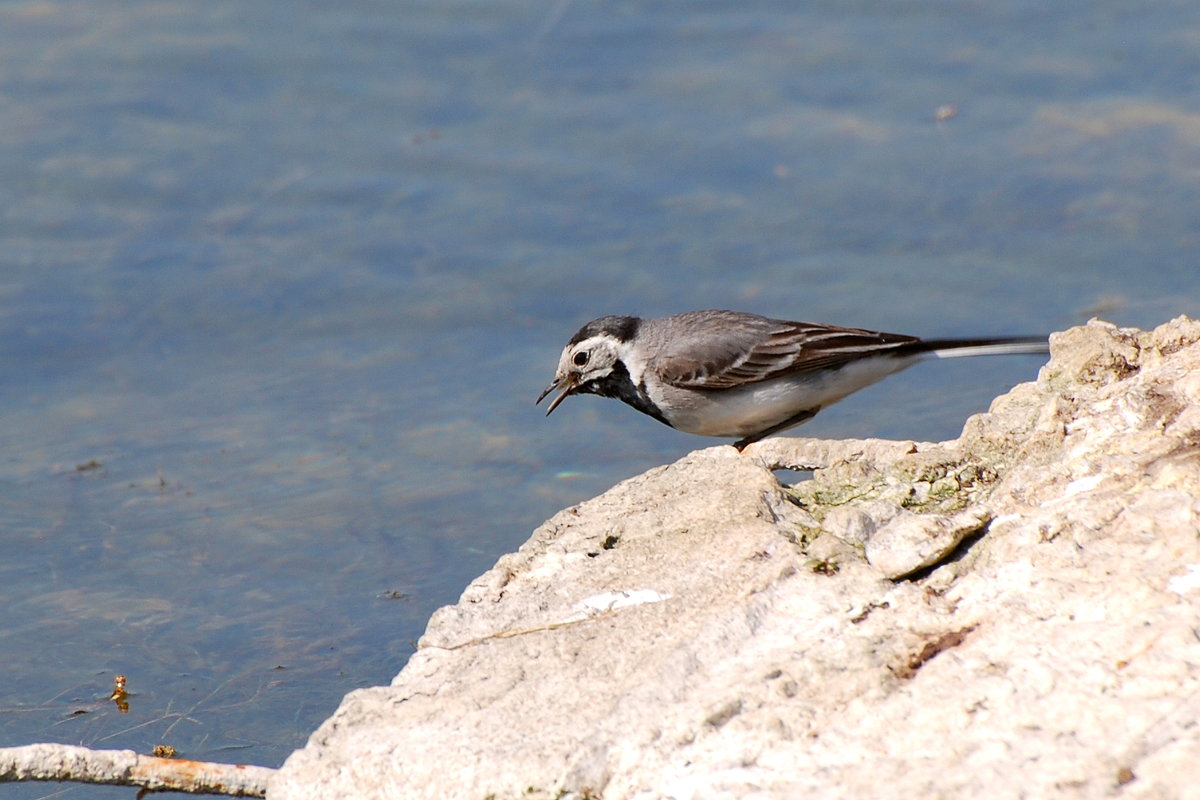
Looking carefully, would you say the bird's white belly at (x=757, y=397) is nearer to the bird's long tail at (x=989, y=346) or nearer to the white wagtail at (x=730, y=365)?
the white wagtail at (x=730, y=365)

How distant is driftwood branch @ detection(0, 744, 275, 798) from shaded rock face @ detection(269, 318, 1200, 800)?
0.51m

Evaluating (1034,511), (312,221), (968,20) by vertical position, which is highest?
(968,20)

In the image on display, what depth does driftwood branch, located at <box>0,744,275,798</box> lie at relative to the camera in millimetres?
4750

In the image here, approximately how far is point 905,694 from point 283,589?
4.79 metres

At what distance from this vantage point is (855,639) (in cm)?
416

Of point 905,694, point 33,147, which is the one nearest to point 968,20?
point 33,147

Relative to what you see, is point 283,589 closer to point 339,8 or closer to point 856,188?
point 856,188

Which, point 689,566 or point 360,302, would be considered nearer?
point 689,566

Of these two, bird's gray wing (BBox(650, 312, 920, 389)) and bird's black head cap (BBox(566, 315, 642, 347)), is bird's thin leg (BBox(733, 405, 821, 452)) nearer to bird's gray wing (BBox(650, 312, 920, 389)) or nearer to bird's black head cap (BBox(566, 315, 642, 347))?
bird's gray wing (BBox(650, 312, 920, 389))

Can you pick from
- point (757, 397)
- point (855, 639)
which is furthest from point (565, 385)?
point (855, 639)

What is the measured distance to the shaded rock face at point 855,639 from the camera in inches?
141

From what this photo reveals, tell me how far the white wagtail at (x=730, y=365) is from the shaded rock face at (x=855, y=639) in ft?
8.25

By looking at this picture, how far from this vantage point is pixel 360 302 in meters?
11.1

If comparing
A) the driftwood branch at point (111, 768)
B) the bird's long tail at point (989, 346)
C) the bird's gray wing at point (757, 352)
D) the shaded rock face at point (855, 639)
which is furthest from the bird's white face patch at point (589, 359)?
the driftwood branch at point (111, 768)
